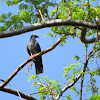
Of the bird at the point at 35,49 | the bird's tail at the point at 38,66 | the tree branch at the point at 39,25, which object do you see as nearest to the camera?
the tree branch at the point at 39,25

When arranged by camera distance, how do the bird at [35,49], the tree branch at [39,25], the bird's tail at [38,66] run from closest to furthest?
the tree branch at [39,25] < the bird's tail at [38,66] < the bird at [35,49]

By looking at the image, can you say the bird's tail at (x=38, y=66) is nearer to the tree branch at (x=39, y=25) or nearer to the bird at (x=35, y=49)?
the bird at (x=35, y=49)

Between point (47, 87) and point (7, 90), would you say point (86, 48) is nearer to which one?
point (47, 87)

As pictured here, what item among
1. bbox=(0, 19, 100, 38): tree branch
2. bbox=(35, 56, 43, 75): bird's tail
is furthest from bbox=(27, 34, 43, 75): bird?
bbox=(0, 19, 100, 38): tree branch

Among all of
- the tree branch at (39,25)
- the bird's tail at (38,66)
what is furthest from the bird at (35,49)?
the tree branch at (39,25)

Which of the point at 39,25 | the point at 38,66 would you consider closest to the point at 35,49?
the point at 38,66

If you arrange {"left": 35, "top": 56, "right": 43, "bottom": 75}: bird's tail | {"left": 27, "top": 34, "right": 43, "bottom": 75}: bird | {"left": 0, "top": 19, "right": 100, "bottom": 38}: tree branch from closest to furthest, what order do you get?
{"left": 0, "top": 19, "right": 100, "bottom": 38}: tree branch < {"left": 35, "top": 56, "right": 43, "bottom": 75}: bird's tail < {"left": 27, "top": 34, "right": 43, "bottom": 75}: bird

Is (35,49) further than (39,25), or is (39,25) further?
(35,49)

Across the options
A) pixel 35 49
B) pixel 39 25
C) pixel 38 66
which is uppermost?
pixel 39 25

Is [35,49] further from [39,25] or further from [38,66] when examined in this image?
[39,25]

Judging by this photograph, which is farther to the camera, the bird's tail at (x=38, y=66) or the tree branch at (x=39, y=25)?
the bird's tail at (x=38, y=66)

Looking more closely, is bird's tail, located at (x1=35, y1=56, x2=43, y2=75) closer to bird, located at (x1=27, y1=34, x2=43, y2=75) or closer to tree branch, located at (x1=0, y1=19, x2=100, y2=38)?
bird, located at (x1=27, y1=34, x2=43, y2=75)

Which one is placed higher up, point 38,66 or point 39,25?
point 39,25

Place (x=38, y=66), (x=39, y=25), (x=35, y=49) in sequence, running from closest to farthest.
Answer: (x=39, y=25) → (x=38, y=66) → (x=35, y=49)
